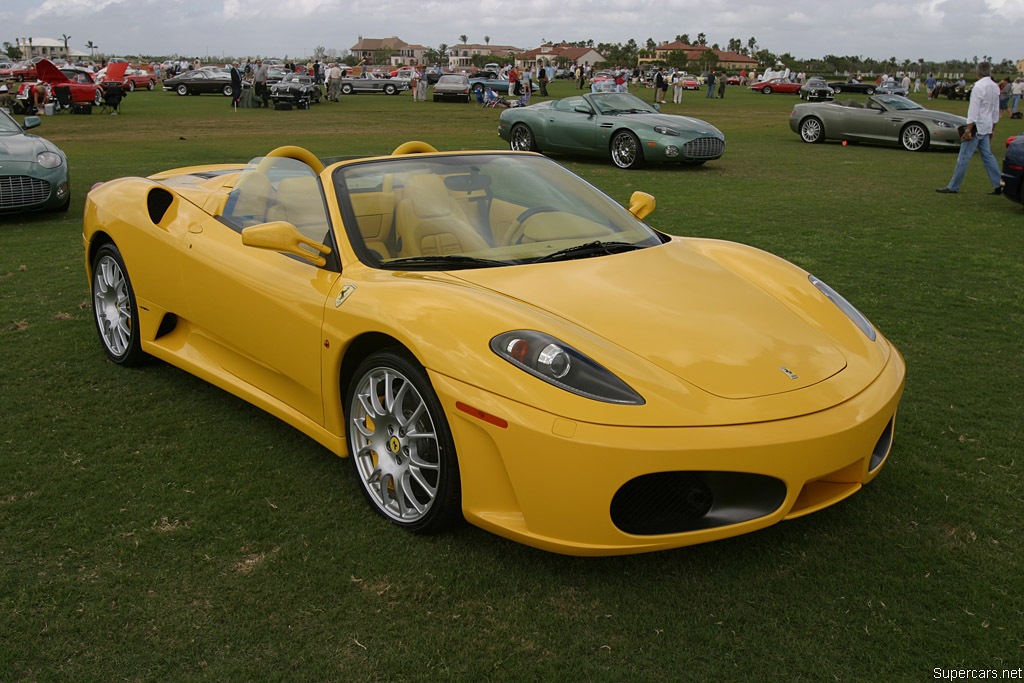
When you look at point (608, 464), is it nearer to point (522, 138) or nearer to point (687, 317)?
point (687, 317)

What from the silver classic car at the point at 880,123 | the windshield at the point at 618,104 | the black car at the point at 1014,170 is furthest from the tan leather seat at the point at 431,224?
the silver classic car at the point at 880,123

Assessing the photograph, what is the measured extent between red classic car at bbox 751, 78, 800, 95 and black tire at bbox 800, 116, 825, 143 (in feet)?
132

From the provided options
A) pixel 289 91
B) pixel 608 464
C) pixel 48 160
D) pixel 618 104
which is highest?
pixel 289 91

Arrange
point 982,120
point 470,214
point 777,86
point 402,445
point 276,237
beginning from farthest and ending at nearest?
point 777,86
point 982,120
point 470,214
point 276,237
point 402,445

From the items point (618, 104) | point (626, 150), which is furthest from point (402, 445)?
point (618, 104)

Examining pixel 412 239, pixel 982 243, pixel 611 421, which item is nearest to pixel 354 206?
pixel 412 239

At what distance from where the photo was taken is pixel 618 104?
14.8 meters

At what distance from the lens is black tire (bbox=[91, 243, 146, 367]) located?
4.54 metres

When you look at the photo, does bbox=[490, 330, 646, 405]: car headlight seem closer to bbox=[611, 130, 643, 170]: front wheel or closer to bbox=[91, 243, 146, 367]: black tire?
bbox=[91, 243, 146, 367]: black tire

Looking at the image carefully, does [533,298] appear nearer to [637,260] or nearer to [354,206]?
[637,260]

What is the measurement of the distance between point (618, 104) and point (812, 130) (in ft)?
21.9

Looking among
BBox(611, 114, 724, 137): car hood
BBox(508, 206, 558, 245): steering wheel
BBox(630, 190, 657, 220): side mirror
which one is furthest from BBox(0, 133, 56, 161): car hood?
BBox(611, 114, 724, 137): car hood

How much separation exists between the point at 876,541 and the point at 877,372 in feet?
1.95

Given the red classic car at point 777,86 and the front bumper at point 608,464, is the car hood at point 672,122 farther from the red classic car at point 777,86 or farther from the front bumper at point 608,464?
the red classic car at point 777,86
